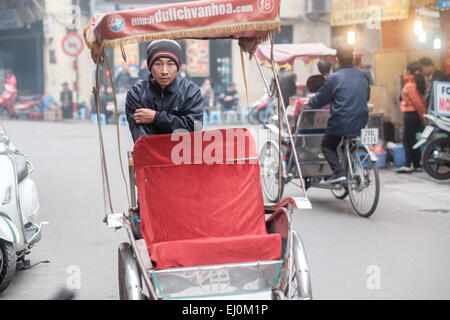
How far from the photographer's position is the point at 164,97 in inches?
176

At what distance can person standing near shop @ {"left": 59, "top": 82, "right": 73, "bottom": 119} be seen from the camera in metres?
25.3

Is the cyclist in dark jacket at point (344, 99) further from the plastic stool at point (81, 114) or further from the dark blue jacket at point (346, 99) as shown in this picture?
the plastic stool at point (81, 114)

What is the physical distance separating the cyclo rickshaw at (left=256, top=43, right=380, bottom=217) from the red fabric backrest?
8.54 feet

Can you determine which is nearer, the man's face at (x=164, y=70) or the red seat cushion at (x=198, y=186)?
the red seat cushion at (x=198, y=186)

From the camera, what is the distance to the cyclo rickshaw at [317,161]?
7.39 metres

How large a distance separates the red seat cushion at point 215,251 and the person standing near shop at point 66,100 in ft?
73.7

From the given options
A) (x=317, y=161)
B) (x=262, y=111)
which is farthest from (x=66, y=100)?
(x=317, y=161)

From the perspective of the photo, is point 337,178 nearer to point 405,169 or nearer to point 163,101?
point 405,169

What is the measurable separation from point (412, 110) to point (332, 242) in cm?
513

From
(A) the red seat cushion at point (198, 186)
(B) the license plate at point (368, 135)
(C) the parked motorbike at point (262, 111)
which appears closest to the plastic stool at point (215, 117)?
(C) the parked motorbike at point (262, 111)

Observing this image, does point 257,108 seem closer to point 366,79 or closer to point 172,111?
point 366,79

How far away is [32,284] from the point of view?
5125 millimetres

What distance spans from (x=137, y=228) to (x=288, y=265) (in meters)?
1.09
